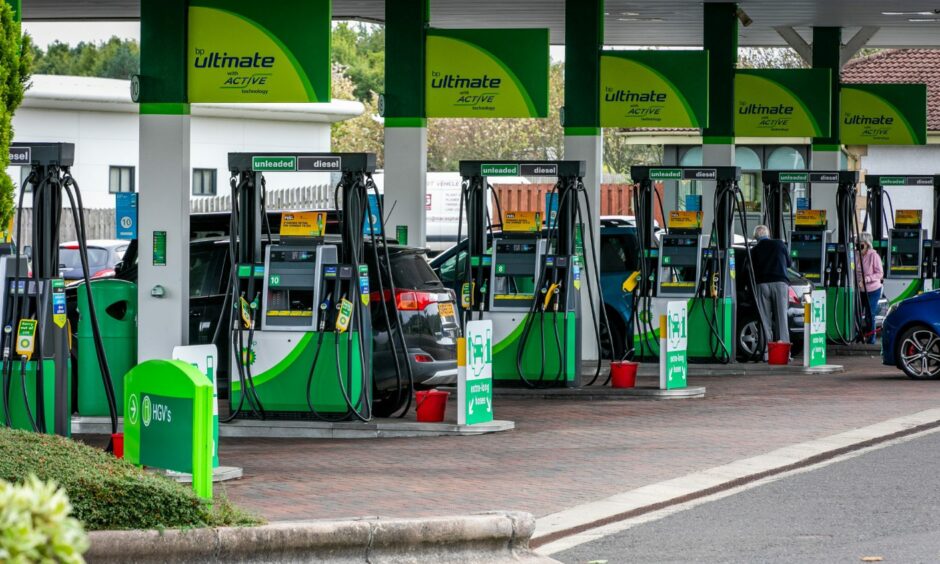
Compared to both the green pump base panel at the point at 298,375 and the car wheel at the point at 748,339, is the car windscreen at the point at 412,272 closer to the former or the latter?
the green pump base panel at the point at 298,375

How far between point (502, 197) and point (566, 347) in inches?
1051

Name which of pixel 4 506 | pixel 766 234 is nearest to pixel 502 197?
pixel 766 234

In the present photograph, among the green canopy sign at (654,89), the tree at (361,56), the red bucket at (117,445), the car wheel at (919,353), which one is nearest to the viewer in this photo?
the red bucket at (117,445)

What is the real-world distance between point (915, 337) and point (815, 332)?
1.43 metres

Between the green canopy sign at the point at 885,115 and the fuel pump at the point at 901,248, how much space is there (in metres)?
1.92

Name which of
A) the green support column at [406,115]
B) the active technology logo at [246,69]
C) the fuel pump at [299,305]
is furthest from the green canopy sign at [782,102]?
the fuel pump at [299,305]

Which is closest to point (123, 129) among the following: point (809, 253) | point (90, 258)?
point (90, 258)

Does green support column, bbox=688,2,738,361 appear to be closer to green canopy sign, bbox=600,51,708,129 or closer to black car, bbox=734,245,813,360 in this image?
black car, bbox=734,245,813,360

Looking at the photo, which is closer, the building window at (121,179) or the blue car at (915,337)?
the blue car at (915,337)

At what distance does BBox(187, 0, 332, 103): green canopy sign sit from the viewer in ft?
49.2

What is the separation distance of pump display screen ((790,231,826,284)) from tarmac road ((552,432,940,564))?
12.1 m

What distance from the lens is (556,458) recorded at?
12648 mm

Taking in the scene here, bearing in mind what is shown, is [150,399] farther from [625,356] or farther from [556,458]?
[625,356]

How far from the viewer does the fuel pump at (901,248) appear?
990 inches
